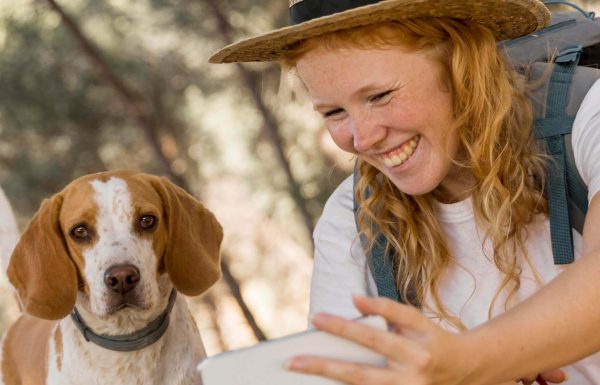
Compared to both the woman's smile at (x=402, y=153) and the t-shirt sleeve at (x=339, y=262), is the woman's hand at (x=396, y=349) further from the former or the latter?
the t-shirt sleeve at (x=339, y=262)

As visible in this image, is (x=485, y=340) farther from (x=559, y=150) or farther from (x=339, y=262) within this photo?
(x=339, y=262)

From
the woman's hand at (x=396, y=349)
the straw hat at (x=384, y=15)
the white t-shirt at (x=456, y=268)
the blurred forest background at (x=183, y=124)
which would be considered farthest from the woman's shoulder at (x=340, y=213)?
the blurred forest background at (x=183, y=124)

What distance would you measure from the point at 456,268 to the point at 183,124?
187cm

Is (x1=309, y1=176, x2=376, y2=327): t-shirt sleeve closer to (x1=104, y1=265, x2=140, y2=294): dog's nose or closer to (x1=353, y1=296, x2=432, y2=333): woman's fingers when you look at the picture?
(x1=104, y1=265, x2=140, y2=294): dog's nose

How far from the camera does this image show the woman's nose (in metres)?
1.45

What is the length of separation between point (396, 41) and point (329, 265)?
61 cm

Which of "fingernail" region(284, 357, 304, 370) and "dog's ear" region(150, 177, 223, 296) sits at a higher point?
"fingernail" region(284, 357, 304, 370)

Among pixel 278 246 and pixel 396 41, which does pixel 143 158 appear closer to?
pixel 278 246

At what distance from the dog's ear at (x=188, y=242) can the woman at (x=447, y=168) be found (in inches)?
12.4

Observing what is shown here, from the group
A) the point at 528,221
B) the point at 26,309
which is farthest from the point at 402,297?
the point at 26,309

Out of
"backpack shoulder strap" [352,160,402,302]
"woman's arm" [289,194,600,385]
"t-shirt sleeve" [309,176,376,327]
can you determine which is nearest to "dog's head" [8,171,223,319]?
"t-shirt sleeve" [309,176,376,327]

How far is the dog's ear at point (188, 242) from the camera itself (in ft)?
6.48

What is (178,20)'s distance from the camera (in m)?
3.27

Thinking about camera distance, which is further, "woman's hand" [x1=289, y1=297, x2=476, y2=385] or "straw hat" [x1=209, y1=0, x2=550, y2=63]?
"straw hat" [x1=209, y1=0, x2=550, y2=63]
